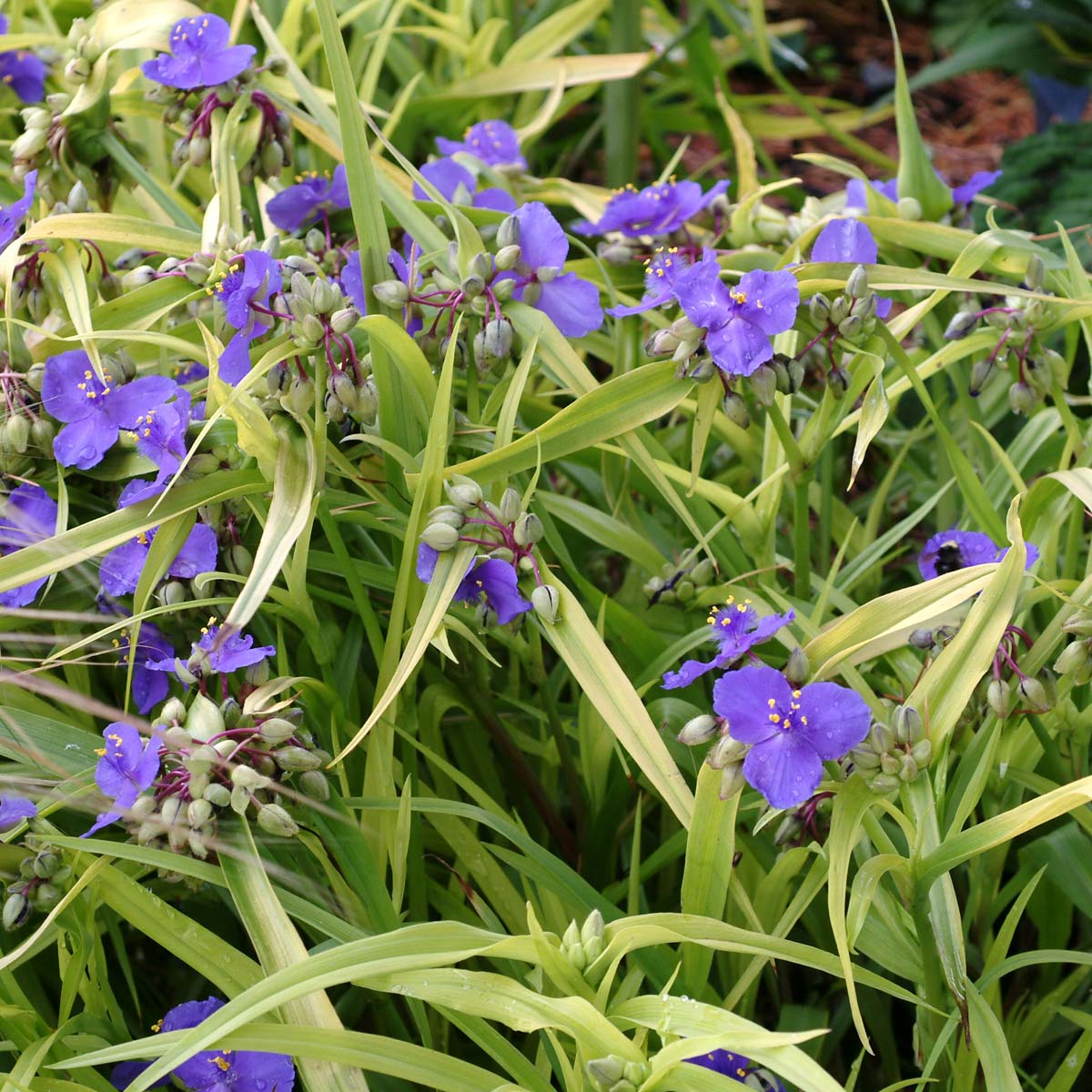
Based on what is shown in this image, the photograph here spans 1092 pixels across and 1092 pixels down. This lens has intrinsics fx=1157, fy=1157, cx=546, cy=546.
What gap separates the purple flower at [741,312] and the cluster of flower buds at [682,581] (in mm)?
232

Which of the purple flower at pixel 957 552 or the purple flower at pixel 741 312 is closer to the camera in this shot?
the purple flower at pixel 741 312

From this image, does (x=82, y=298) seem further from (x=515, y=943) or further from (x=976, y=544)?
(x=976, y=544)

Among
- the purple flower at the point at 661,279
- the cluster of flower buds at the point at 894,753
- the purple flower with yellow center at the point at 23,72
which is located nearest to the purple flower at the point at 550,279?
the purple flower at the point at 661,279

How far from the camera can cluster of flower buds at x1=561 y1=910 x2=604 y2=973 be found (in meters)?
0.72

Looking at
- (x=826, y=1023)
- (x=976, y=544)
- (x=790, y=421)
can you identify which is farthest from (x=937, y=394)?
(x=826, y=1023)

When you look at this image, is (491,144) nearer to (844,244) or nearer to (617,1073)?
(844,244)

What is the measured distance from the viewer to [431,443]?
81 centimetres

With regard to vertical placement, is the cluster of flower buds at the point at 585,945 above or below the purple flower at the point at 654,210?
below

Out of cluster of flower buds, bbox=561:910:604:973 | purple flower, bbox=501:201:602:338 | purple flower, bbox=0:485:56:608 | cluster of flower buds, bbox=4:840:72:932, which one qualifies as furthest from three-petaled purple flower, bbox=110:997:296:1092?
purple flower, bbox=501:201:602:338

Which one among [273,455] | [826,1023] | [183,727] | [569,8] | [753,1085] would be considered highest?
[569,8]

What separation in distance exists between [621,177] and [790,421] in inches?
34.6

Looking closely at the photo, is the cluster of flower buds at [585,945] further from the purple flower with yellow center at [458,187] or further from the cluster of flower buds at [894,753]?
the purple flower with yellow center at [458,187]

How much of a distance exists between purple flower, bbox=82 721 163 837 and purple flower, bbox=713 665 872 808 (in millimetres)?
365

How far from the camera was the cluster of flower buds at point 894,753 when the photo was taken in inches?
28.9
